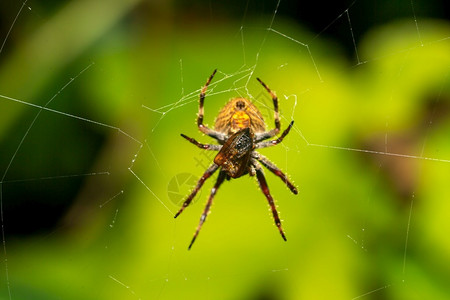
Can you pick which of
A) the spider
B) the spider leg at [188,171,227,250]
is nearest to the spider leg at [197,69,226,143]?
the spider

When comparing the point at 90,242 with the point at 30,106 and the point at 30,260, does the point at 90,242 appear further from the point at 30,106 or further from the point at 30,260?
the point at 30,106

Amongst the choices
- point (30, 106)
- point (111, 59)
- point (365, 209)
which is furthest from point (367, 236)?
point (30, 106)

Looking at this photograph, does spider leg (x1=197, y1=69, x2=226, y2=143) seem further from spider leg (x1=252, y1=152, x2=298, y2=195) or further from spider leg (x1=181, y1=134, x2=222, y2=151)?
spider leg (x1=252, y1=152, x2=298, y2=195)

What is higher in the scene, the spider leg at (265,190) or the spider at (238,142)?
the spider at (238,142)

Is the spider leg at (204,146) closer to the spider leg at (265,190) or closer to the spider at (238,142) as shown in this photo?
the spider at (238,142)

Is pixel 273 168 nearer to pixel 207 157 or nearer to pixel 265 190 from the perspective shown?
pixel 265 190

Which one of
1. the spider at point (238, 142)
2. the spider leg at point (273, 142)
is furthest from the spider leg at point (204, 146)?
the spider leg at point (273, 142)

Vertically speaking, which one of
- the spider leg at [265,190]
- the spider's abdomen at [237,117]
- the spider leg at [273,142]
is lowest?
the spider leg at [265,190]

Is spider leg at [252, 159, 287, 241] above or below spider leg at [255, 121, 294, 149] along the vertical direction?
below
